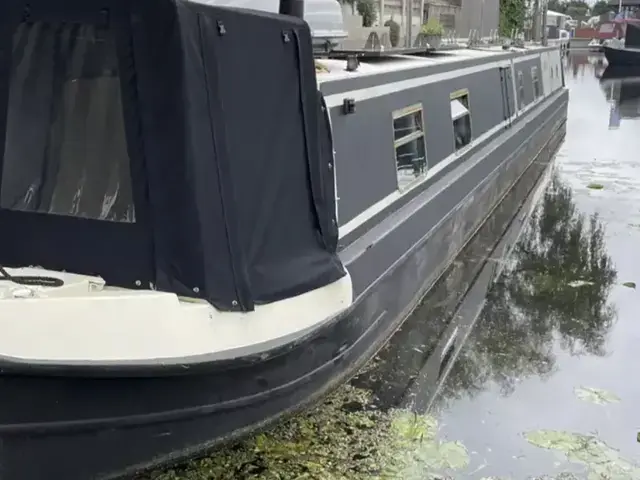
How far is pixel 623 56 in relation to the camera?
139ft

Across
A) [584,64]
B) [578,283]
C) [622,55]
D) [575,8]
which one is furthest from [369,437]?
[575,8]

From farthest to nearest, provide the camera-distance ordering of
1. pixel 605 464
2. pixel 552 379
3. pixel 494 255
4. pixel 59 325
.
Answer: pixel 494 255
pixel 552 379
pixel 605 464
pixel 59 325

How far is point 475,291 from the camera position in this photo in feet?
23.0

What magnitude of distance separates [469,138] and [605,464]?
477 centimetres

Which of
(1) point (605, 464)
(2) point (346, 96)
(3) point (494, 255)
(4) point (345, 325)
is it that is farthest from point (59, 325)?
(3) point (494, 255)

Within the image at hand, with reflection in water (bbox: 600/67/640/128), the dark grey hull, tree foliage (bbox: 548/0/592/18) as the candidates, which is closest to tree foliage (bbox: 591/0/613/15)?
tree foliage (bbox: 548/0/592/18)

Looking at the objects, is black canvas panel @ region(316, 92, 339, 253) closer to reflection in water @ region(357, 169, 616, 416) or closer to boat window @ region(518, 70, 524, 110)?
reflection in water @ region(357, 169, 616, 416)

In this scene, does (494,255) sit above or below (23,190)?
below

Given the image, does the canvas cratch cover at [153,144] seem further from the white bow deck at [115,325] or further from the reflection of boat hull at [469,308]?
the reflection of boat hull at [469,308]

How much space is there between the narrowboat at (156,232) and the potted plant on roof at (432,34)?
422 centimetres

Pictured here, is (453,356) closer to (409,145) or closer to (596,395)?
(596,395)

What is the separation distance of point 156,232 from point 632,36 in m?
47.0

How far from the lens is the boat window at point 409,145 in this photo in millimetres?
6051

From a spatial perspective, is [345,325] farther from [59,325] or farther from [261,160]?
[59,325]
